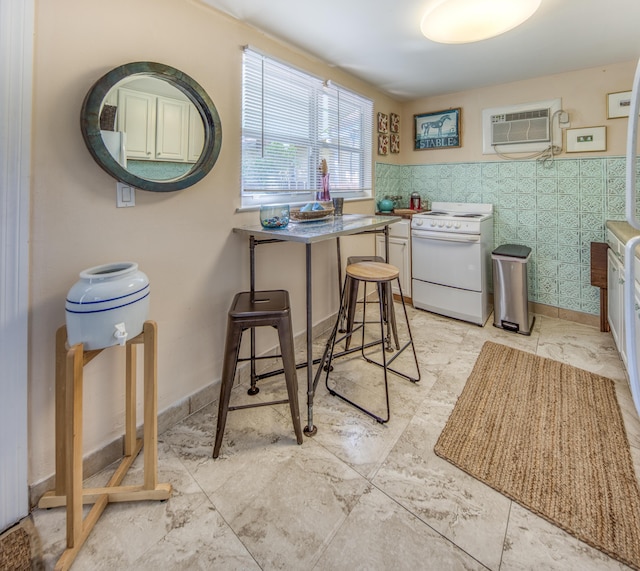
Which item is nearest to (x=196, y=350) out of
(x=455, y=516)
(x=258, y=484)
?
(x=258, y=484)

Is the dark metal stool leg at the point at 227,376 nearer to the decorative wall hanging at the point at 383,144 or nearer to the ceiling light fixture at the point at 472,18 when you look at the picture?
the ceiling light fixture at the point at 472,18

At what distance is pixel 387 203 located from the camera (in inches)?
133

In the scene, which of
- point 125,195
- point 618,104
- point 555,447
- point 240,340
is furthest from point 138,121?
point 618,104

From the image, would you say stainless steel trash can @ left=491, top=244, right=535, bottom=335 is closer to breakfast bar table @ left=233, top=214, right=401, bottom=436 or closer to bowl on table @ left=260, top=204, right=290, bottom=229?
breakfast bar table @ left=233, top=214, right=401, bottom=436

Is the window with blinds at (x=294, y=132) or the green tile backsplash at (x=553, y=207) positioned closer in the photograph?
the window with blinds at (x=294, y=132)

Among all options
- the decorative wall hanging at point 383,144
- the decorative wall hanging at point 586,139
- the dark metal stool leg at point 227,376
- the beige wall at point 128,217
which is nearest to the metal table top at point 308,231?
the beige wall at point 128,217

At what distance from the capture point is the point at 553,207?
304 centimetres

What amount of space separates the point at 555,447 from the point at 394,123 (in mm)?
3307

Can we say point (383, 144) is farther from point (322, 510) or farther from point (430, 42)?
point (322, 510)

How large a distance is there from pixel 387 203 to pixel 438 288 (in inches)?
39.5

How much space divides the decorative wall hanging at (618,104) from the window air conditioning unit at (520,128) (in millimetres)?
339

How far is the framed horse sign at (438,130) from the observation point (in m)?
3.44

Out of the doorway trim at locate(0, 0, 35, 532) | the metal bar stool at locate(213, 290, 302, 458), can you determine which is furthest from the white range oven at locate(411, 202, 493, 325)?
the doorway trim at locate(0, 0, 35, 532)

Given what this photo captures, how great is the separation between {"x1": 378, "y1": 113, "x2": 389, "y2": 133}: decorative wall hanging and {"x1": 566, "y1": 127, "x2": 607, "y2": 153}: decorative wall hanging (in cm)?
162
